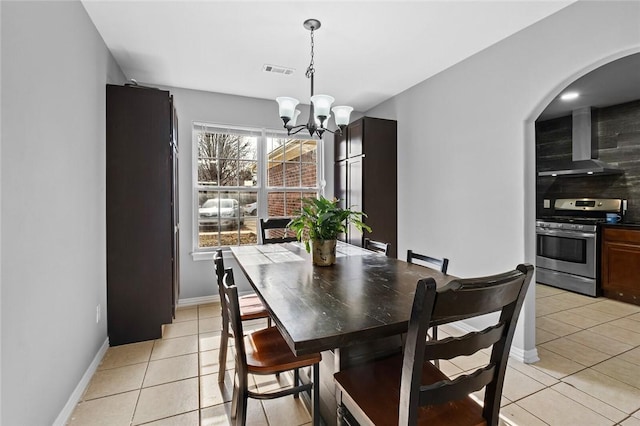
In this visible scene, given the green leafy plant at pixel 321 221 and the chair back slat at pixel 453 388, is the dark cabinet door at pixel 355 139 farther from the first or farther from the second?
the chair back slat at pixel 453 388

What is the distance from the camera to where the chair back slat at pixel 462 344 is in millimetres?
1009

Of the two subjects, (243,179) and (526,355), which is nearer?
(526,355)

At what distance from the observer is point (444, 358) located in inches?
40.1

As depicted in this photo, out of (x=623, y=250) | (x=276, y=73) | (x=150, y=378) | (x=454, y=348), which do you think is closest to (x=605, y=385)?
(x=454, y=348)

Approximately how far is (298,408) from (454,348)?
132 centimetres

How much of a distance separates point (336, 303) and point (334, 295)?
0.38 feet

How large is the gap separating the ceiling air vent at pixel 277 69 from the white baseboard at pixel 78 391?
2.88 metres

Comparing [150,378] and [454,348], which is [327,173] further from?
[454,348]

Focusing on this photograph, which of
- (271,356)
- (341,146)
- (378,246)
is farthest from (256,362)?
(341,146)

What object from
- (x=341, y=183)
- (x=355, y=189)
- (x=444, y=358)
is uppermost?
(x=341, y=183)

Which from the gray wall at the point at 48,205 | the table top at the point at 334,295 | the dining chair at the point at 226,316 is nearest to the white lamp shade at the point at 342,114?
the table top at the point at 334,295

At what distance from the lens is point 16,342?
4.56ft

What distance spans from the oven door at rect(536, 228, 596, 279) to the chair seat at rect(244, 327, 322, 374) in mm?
4462

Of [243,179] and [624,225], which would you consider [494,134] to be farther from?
[243,179]
